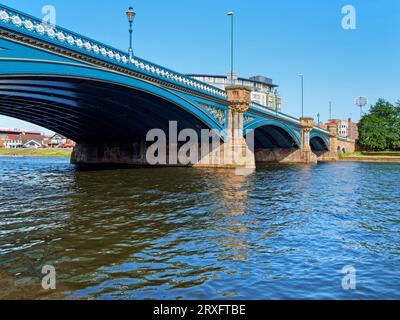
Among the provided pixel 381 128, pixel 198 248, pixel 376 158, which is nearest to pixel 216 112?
pixel 198 248

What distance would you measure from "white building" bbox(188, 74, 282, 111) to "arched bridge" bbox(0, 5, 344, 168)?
87.5 meters

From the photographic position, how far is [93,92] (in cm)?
2955

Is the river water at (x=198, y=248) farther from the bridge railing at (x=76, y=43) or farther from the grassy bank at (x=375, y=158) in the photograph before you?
the grassy bank at (x=375, y=158)

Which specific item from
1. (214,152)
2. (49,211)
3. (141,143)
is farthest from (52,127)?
(49,211)

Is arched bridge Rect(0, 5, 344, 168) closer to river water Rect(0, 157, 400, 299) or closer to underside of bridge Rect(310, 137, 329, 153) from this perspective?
river water Rect(0, 157, 400, 299)

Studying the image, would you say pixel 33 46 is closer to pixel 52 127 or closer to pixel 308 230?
pixel 308 230

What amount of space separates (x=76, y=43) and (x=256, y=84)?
5310 inches

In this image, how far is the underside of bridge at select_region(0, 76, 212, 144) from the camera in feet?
87.9

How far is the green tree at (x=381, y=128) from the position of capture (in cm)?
10093

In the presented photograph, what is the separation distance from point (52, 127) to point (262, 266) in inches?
1775

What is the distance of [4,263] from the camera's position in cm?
853

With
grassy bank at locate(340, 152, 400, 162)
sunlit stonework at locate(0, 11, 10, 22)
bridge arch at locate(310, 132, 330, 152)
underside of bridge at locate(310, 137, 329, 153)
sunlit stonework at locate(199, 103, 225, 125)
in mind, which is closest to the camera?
sunlit stonework at locate(0, 11, 10, 22)

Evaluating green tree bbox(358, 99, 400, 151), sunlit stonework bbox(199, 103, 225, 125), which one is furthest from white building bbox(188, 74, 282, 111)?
sunlit stonework bbox(199, 103, 225, 125)

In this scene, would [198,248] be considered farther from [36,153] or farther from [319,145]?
[36,153]
